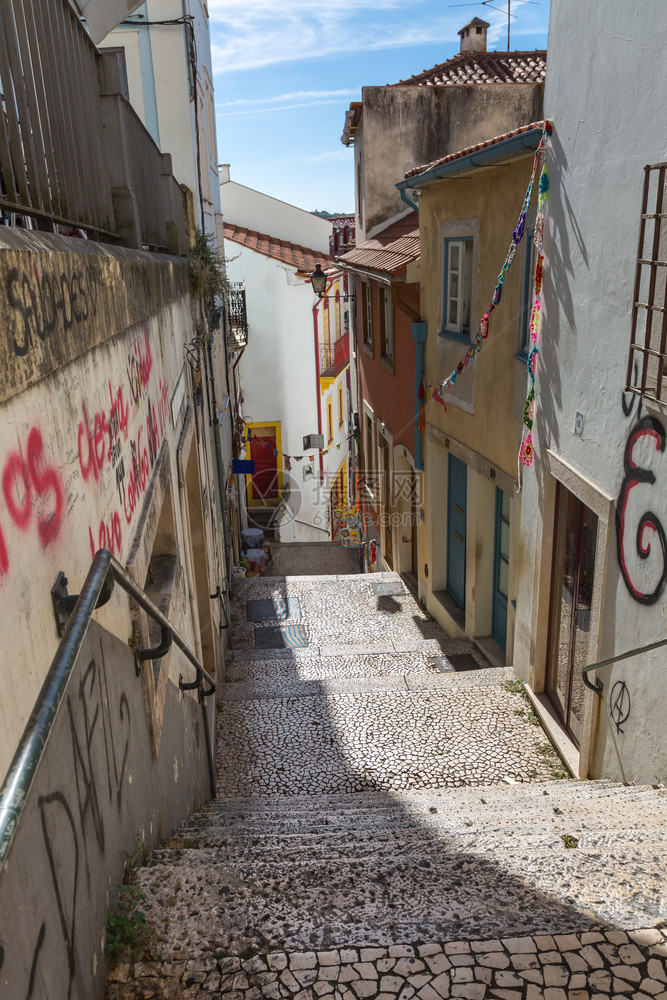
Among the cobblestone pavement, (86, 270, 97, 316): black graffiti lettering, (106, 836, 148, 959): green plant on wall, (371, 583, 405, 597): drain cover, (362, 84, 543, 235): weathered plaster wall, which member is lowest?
the cobblestone pavement

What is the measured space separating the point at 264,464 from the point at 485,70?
1460cm

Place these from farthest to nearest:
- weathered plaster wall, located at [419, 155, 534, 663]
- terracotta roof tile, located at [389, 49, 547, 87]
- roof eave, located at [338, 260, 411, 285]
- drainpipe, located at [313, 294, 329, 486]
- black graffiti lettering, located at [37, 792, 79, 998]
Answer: drainpipe, located at [313, 294, 329, 486], terracotta roof tile, located at [389, 49, 547, 87], roof eave, located at [338, 260, 411, 285], weathered plaster wall, located at [419, 155, 534, 663], black graffiti lettering, located at [37, 792, 79, 998]

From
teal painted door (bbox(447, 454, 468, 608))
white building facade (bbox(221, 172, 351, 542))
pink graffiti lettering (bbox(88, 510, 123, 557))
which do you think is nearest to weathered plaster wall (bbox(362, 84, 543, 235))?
teal painted door (bbox(447, 454, 468, 608))

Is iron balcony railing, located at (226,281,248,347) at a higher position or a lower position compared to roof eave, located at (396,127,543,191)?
lower

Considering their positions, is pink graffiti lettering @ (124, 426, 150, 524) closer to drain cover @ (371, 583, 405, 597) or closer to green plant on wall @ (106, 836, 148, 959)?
green plant on wall @ (106, 836, 148, 959)

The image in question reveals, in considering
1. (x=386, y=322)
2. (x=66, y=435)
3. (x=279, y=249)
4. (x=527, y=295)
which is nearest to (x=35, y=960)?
(x=66, y=435)

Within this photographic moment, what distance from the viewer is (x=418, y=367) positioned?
33.8 feet

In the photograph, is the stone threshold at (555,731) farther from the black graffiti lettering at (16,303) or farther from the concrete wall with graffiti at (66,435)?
the black graffiti lettering at (16,303)

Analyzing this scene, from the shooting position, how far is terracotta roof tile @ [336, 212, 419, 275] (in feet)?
34.8

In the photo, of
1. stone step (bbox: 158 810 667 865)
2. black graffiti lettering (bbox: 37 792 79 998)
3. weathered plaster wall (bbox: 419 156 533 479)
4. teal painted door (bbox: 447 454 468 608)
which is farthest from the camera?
teal painted door (bbox: 447 454 468 608)

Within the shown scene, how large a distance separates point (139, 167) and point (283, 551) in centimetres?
1542

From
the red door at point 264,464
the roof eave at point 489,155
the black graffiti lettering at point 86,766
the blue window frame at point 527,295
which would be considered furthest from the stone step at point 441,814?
the red door at point 264,464

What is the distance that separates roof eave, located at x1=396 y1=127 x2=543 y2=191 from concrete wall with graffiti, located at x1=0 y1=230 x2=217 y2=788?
3512 millimetres

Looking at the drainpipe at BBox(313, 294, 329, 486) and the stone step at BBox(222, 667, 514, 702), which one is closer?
the stone step at BBox(222, 667, 514, 702)
